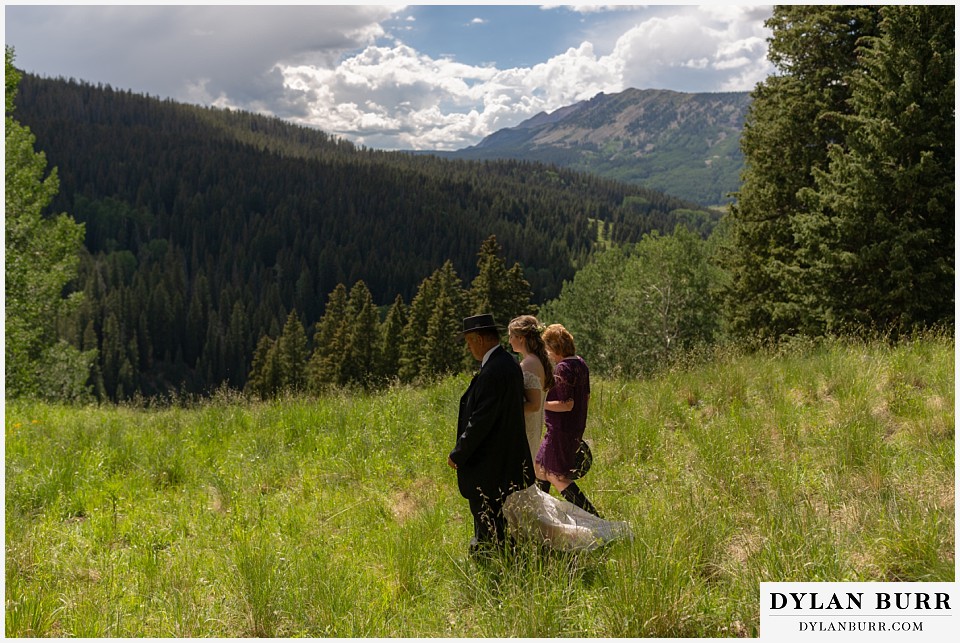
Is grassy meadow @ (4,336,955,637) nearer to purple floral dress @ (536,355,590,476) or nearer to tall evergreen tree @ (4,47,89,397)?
purple floral dress @ (536,355,590,476)

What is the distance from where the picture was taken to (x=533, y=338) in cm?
467

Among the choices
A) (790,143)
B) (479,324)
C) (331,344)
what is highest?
(790,143)

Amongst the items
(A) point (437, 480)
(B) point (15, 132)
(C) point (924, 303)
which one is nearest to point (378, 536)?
(A) point (437, 480)

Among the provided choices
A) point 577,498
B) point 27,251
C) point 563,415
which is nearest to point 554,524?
point 577,498

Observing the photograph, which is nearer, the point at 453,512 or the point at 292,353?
the point at 453,512

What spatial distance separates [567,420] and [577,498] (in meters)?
0.66

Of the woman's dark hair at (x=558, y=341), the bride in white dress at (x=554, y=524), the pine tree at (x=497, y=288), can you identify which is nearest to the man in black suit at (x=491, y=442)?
the bride in white dress at (x=554, y=524)

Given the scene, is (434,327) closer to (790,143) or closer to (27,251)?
(27,251)

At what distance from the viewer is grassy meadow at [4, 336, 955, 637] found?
3371 millimetres

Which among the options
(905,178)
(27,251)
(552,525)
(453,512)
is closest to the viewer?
(552,525)

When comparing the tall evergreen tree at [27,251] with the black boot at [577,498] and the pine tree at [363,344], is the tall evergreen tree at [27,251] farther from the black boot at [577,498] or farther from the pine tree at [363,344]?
the pine tree at [363,344]

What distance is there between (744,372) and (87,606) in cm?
835

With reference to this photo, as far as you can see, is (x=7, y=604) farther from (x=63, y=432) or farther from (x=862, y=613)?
(x=63, y=432)

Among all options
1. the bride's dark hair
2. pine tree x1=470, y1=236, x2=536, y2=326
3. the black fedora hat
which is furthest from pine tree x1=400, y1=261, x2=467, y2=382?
the black fedora hat
